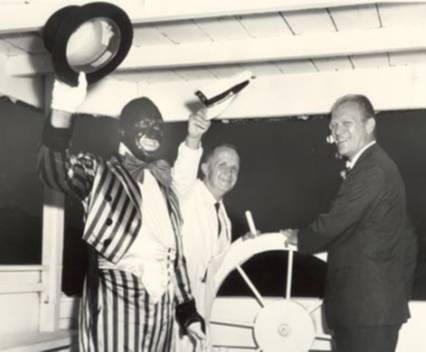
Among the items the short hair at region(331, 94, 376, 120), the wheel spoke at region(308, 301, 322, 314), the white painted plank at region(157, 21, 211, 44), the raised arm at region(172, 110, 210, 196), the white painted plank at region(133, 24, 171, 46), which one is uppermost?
the white painted plank at region(133, 24, 171, 46)

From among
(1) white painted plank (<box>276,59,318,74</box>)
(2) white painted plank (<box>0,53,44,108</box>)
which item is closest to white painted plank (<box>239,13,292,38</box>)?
(1) white painted plank (<box>276,59,318,74</box>)

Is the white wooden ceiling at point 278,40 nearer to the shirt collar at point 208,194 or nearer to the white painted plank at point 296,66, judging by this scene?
the white painted plank at point 296,66

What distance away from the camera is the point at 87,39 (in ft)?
5.49

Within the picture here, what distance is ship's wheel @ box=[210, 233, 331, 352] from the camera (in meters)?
2.49

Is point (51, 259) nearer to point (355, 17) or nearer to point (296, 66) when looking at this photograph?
point (296, 66)

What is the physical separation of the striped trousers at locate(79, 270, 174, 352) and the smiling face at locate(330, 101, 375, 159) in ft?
2.77

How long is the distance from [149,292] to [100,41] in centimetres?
64

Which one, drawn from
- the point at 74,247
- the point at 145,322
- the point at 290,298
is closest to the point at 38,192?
the point at 74,247

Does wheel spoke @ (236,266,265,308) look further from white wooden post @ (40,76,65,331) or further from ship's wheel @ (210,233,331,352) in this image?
white wooden post @ (40,76,65,331)

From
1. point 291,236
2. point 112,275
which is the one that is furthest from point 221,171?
point 112,275

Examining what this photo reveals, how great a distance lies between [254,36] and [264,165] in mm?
737

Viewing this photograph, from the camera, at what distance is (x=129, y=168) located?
1.80 meters

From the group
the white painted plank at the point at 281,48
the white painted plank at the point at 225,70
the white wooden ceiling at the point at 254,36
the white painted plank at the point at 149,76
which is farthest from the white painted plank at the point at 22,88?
the white painted plank at the point at 225,70

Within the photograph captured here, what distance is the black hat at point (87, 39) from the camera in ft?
5.24
